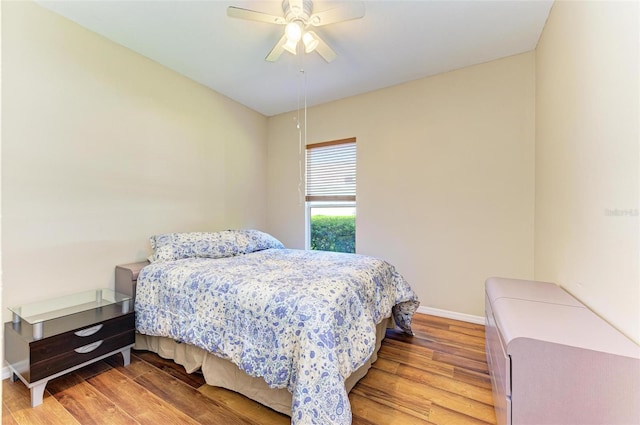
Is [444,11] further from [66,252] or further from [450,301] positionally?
[66,252]

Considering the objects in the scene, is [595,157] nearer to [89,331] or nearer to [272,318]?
[272,318]

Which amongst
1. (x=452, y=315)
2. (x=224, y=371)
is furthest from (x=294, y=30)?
(x=452, y=315)

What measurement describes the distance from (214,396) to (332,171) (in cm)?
275

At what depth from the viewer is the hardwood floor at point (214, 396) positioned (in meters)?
1.68

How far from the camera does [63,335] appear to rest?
1.86m

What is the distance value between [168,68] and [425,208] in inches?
119

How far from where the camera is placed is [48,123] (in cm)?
218

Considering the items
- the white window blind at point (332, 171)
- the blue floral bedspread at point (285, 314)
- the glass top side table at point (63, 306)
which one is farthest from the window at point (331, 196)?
the glass top side table at point (63, 306)

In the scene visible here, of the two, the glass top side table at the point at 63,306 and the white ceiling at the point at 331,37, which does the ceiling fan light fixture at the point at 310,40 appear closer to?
the white ceiling at the point at 331,37

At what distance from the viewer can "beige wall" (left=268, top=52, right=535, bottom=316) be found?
2715mm

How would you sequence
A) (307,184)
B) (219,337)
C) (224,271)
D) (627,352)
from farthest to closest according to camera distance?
1. (307,184)
2. (224,271)
3. (219,337)
4. (627,352)

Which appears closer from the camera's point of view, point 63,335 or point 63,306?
point 63,335

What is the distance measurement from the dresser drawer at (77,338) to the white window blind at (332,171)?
98.4 inches

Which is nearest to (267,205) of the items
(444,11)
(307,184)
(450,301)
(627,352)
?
(307,184)
